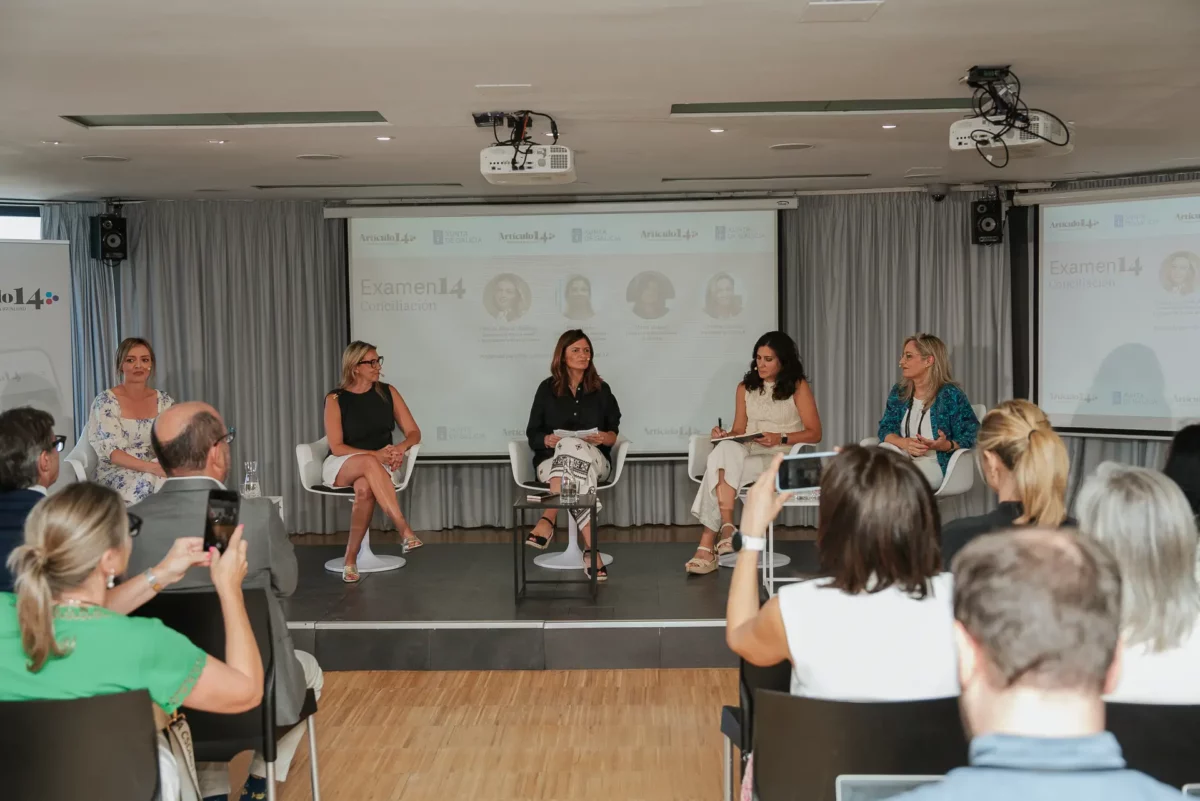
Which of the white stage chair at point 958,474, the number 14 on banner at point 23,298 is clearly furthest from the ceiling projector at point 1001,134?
the number 14 on banner at point 23,298

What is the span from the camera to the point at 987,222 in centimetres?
750

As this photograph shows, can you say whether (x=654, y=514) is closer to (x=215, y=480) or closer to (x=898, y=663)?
(x=215, y=480)

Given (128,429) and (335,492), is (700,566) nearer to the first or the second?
(335,492)

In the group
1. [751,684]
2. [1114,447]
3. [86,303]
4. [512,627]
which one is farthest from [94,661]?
[1114,447]

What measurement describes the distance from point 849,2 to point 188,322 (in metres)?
5.94

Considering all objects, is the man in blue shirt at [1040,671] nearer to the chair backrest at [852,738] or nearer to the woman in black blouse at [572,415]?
the chair backrest at [852,738]

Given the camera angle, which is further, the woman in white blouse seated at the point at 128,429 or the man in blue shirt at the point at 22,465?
the woman in white blouse seated at the point at 128,429

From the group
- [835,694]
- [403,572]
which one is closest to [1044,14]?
[835,694]

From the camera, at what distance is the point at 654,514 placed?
7.94 metres

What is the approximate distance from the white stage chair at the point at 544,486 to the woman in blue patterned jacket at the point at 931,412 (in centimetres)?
149

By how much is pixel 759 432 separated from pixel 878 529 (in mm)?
3930

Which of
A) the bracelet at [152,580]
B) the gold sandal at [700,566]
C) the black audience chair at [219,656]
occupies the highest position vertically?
the bracelet at [152,580]

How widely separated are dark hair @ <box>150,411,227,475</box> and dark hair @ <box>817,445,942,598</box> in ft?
5.49

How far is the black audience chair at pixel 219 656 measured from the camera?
287 centimetres
